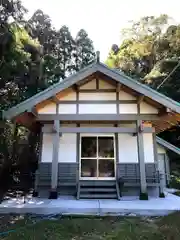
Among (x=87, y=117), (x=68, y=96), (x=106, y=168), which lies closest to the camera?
(x=87, y=117)

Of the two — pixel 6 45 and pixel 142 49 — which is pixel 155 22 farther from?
pixel 6 45

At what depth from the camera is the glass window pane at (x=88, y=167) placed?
8258mm

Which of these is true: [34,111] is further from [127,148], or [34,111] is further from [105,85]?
[127,148]

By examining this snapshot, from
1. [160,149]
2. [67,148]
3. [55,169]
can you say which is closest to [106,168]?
[67,148]

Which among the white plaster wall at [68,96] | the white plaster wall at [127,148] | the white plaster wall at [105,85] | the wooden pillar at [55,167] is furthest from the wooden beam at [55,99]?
the white plaster wall at [127,148]

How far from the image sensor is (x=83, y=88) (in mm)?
8312

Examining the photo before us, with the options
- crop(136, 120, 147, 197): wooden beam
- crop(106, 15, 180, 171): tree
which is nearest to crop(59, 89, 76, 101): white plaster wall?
crop(136, 120, 147, 197): wooden beam

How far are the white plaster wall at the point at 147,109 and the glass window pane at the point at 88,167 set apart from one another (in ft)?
8.22

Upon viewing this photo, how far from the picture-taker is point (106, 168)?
8336 mm

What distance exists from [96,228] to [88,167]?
373 cm

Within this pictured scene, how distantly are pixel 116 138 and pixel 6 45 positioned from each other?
5883 mm

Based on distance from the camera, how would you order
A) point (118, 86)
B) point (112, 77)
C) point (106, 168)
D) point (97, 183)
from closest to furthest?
1. point (112, 77)
2. point (118, 86)
3. point (97, 183)
4. point (106, 168)

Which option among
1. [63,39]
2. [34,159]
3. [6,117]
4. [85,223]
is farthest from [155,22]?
[85,223]

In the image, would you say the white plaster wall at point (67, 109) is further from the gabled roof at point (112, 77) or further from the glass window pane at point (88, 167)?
the glass window pane at point (88, 167)
